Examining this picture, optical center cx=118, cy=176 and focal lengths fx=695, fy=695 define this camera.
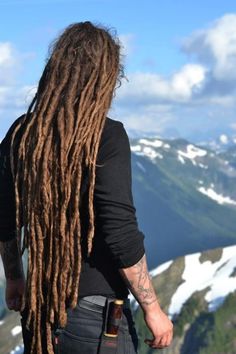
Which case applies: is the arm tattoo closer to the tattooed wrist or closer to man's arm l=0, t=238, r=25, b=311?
the tattooed wrist

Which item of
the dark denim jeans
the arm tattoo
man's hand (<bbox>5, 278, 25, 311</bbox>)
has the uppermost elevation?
the arm tattoo

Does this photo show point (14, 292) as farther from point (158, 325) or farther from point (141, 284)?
point (158, 325)

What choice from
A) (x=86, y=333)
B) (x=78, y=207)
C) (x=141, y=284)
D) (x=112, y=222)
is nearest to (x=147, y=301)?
(x=141, y=284)

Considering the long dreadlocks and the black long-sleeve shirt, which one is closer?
the black long-sleeve shirt

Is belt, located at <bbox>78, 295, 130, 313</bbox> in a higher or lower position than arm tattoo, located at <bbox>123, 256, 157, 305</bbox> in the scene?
lower

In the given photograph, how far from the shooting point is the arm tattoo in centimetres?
629

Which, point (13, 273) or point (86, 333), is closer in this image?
point (86, 333)

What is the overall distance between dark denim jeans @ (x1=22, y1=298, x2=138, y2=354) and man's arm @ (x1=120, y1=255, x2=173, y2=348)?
293mm

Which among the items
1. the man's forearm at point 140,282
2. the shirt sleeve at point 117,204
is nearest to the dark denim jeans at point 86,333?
the man's forearm at point 140,282

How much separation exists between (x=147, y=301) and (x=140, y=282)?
195 mm

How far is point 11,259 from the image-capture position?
7.16 meters

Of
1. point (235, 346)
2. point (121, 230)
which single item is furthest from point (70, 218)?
point (235, 346)

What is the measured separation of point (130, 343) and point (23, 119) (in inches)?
94.4

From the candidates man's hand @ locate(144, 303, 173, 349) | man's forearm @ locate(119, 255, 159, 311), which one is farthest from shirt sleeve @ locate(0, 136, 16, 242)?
man's hand @ locate(144, 303, 173, 349)
